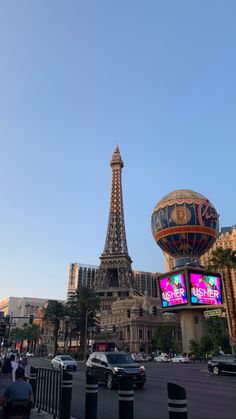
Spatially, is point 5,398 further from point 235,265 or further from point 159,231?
point 159,231

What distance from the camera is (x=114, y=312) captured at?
125 metres

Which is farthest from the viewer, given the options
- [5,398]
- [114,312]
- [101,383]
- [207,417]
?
[114,312]

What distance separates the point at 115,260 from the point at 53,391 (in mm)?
127489

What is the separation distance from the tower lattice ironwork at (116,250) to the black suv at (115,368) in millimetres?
117710

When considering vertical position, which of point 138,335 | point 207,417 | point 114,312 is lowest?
point 207,417

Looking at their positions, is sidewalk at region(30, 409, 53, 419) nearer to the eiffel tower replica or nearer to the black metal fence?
the black metal fence

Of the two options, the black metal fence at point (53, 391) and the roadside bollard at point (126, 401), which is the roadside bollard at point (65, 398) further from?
the roadside bollard at point (126, 401)

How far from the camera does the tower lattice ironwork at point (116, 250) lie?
451 feet

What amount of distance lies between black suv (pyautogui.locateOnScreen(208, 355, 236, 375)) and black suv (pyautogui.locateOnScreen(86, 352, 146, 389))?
34.3 feet

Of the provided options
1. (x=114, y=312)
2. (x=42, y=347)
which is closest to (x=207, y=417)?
(x=114, y=312)

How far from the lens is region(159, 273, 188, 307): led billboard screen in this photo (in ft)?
203

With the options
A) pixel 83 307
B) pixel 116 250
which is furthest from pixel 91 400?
pixel 116 250

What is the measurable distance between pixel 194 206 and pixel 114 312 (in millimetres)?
72573

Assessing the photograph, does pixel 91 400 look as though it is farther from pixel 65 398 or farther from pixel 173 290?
pixel 173 290
